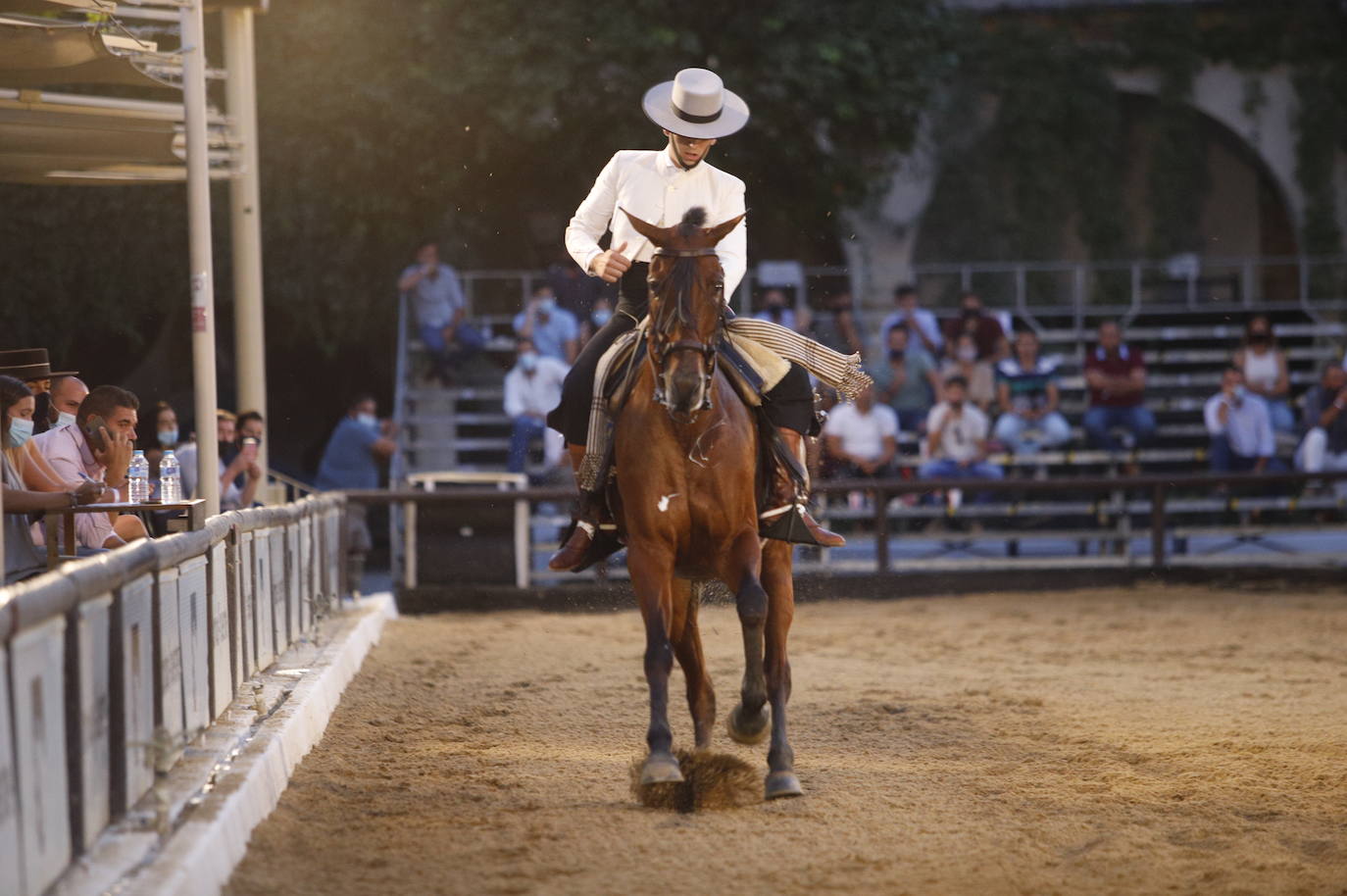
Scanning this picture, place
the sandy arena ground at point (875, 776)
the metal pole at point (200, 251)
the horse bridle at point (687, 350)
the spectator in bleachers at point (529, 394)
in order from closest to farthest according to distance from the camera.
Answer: the sandy arena ground at point (875, 776), the horse bridle at point (687, 350), the metal pole at point (200, 251), the spectator in bleachers at point (529, 394)

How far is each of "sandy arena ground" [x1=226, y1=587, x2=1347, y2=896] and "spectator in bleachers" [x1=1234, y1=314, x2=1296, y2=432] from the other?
7272 millimetres

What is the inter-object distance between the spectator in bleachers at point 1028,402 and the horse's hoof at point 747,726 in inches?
467

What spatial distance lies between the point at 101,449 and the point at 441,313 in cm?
1158

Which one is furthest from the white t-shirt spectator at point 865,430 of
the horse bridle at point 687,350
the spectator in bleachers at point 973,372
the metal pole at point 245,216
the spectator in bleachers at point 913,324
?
the horse bridle at point 687,350

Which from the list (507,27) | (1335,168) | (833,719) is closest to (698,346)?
(833,719)

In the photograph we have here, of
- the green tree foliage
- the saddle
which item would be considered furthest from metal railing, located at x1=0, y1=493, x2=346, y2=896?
the green tree foliage

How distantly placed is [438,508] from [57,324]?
3864 mm

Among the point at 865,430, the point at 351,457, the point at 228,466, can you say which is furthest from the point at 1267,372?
the point at 228,466

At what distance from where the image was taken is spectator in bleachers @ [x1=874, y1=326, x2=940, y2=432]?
749 inches

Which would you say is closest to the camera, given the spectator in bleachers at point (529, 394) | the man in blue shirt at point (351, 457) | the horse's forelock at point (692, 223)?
the horse's forelock at point (692, 223)

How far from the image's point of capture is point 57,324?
1576 centimetres

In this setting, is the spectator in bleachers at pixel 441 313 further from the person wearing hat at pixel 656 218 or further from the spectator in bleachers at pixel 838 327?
the person wearing hat at pixel 656 218

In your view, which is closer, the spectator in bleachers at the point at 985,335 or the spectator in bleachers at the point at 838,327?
the spectator in bleachers at the point at 838,327

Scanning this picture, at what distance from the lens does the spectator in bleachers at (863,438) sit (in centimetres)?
1809
